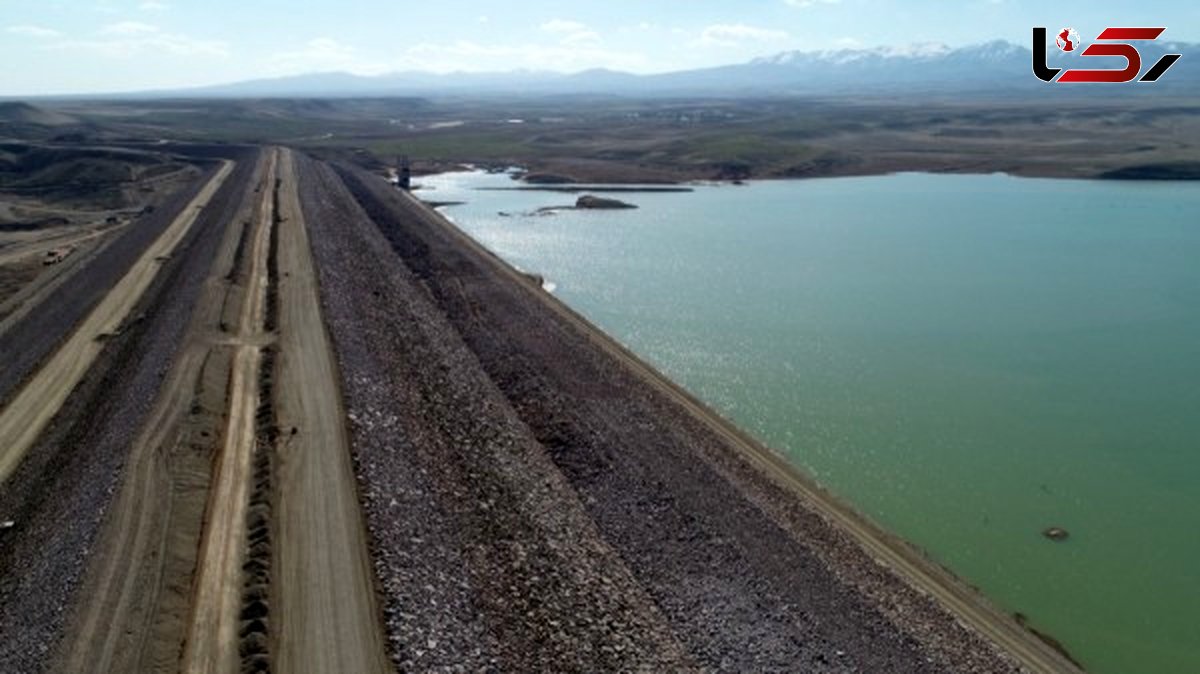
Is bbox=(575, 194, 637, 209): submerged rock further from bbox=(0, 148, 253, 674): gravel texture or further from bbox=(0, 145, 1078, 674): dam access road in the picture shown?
bbox=(0, 148, 253, 674): gravel texture

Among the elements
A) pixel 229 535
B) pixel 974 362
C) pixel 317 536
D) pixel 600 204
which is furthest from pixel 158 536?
pixel 600 204

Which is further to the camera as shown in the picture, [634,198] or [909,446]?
[634,198]

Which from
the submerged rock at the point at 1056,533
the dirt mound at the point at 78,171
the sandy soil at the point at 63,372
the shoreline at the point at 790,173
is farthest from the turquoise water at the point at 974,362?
the dirt mound at the point at 78,171

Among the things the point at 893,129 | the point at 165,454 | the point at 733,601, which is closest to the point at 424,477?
the point at 165,454

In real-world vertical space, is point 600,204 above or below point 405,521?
above

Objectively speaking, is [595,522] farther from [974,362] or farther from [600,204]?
[600,204]

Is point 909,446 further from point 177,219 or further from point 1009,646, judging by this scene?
point 177,219
